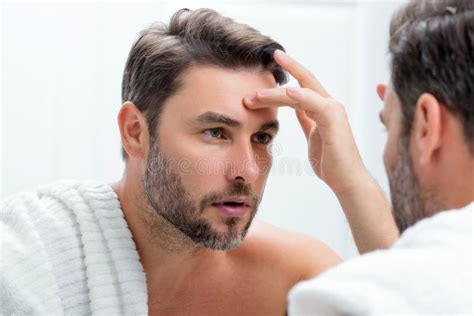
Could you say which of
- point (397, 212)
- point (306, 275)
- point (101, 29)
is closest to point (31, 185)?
point (101, 29)

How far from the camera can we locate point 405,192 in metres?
0.82

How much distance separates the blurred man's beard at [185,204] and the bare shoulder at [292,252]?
0.45ft

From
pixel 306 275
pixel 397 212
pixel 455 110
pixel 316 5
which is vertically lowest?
pixel 306 275

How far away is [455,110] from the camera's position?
2.56 feet

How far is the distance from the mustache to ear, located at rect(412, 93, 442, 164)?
0.49 m

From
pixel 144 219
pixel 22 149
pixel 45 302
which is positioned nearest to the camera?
pixel 45 302

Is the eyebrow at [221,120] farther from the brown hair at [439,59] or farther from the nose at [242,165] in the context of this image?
the brown hair at [439,59]

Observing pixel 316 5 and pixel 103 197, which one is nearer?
pixel 103 197

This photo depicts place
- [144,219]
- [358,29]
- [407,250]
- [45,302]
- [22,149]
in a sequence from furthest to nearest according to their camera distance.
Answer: [358,29] → [22,149] → [144,219] → [45,302] → [407,250]

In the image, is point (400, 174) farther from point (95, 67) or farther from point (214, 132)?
point (95, 67)

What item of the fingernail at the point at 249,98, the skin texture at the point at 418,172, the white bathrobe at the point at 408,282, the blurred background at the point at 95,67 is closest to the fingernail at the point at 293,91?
the fingernail at the point at 249,98

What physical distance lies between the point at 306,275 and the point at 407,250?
74 cm

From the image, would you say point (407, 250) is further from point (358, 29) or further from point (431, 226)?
point (358, 29)

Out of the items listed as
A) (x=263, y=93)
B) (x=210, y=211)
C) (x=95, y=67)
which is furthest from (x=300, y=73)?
(x=95, y=67)
